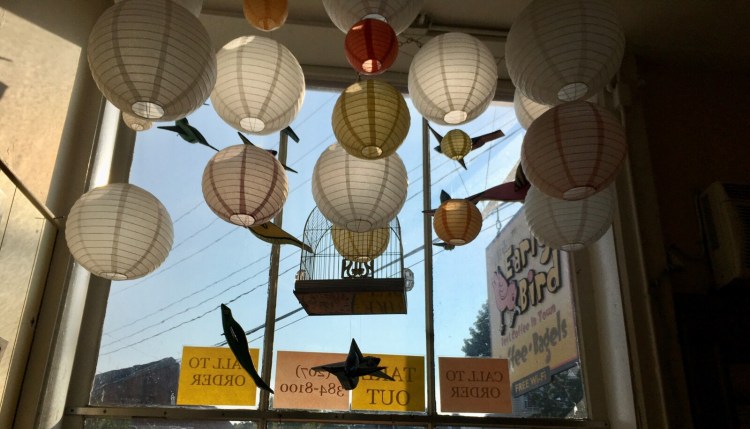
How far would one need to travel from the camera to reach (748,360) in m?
4.32

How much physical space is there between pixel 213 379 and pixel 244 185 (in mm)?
1764

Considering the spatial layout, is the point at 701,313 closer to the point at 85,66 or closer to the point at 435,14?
the point at 435,14

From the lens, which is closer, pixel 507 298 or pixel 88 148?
pixel 88 148

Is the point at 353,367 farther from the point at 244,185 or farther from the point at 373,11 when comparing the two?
the point at 373,11

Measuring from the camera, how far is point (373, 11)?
103 inches

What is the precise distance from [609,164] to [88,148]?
3331mm

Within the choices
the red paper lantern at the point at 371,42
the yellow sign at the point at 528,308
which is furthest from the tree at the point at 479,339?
the red paper lantern at the point at 371,42

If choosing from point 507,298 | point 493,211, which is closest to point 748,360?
point 507,298

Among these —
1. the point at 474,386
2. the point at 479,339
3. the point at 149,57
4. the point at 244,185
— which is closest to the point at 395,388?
the point at 474,386

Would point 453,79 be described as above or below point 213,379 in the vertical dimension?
above

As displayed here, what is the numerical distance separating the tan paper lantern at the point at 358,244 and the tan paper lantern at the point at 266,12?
1.14 metres

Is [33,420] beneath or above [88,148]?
beneath

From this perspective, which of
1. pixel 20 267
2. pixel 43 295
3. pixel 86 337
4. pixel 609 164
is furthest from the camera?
pixel 86 337

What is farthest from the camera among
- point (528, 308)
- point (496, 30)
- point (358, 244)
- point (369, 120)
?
point (496, 30)
